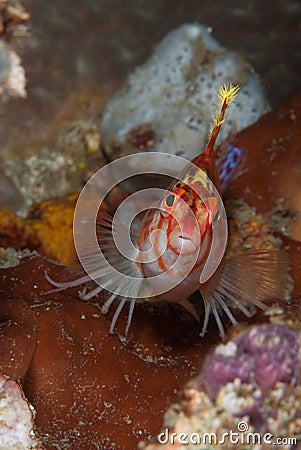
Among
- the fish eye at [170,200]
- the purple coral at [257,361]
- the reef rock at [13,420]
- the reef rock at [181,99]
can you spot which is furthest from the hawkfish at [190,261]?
the reef rock at [181,99]

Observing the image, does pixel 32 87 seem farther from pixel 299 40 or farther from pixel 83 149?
pixel 299 40

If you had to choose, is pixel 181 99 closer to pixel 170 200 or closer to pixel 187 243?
pixel 170 200

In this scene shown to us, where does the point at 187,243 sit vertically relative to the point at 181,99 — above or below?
below

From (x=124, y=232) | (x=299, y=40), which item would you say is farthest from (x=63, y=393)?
(x=299, y=40)

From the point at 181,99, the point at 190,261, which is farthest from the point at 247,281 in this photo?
the point at 181,99

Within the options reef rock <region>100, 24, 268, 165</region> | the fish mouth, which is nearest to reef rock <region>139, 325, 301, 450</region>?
the fish mouth

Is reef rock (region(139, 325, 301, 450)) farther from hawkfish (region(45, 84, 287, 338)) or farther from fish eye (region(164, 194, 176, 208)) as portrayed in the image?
fish eye (region(164, 194, 176, 208))

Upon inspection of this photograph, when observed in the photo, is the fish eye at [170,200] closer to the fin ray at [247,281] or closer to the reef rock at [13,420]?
the fin ray at [247,281]
